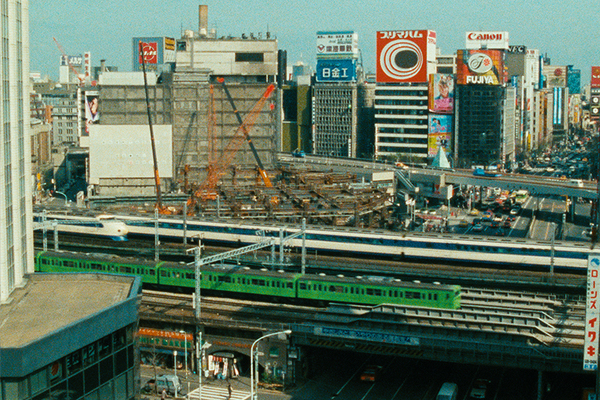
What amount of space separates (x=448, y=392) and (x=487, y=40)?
342 ft

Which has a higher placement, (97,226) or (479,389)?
(97,226)

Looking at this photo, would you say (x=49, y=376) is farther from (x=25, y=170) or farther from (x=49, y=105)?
(x=49, y=105)

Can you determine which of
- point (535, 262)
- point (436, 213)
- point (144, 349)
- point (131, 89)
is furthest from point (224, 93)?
point (144, 349)

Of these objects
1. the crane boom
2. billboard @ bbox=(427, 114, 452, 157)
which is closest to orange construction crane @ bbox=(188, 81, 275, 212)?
the crane boom

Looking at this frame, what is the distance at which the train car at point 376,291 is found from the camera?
38.8m

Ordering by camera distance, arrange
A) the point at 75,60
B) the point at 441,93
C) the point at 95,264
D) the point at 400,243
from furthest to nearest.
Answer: the point at 75,60
the point at 441,93
the point at 400,243
the point at 95,264

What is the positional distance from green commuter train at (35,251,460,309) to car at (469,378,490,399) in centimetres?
520

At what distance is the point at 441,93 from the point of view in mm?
113750

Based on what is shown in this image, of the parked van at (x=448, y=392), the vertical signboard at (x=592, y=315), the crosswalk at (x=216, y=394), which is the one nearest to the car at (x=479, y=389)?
the parked van at (x=448, y=392)

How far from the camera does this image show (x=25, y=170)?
755 inches

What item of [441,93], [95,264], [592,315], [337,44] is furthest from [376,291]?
[337,44]

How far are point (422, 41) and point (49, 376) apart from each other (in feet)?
332

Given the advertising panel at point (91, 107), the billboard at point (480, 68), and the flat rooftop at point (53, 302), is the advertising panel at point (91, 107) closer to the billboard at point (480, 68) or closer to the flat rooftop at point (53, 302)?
the billboard at point (480, 68)

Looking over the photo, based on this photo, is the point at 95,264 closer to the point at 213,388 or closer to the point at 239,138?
the point at 213,388
